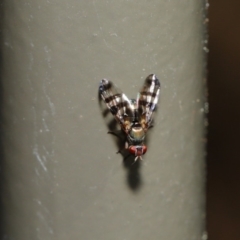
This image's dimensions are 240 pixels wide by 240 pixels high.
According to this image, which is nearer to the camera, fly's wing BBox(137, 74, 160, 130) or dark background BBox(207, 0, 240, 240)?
fly's wing BBox(137, 74, 160, 130)

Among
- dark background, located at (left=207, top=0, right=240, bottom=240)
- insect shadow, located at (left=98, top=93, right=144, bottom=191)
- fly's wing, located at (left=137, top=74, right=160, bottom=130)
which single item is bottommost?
dark background, located at (left=207, top=0, right=240, bottom=240)

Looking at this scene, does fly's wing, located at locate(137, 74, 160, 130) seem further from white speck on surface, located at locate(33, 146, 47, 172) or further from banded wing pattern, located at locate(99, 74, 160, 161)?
white speck on surface, located at locate(33, 146, 47, 172)

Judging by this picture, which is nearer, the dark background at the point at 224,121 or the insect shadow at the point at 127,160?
the insect shadow at the point at 127,160

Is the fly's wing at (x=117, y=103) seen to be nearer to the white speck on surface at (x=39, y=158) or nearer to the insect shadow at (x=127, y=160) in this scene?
the insect shadow at (x=127, y=160)

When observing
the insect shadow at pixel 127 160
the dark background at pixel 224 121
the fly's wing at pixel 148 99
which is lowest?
the dark background at pixel 224 121

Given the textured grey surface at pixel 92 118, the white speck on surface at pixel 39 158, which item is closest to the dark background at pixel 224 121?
the textured grey surface at pixel 92 118

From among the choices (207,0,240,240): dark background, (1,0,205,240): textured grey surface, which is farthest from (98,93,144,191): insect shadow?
(207,0,240,240): dark background

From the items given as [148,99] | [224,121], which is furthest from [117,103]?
[224,121]
